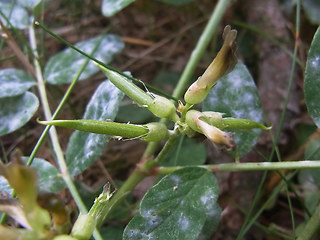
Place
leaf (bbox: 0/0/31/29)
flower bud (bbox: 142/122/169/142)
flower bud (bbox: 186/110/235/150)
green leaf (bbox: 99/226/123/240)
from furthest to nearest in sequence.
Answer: leaf (bbox: 0/0/31/29), green leaf (bbox: 99/226/123/240), flower bud (bbox: 142/122/169/142), flower bud (bbox: 186/110/235/150)

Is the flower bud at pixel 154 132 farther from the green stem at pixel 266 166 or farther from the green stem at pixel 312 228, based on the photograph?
the green stem at pixel 312 228

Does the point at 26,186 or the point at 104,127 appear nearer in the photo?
the point at 26,186

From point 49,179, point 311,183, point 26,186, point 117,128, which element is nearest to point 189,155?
point 311,183

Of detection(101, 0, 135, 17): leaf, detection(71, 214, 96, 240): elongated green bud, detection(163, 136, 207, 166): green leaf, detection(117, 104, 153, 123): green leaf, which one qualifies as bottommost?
detection(163, 136, 207, 166): green leaf

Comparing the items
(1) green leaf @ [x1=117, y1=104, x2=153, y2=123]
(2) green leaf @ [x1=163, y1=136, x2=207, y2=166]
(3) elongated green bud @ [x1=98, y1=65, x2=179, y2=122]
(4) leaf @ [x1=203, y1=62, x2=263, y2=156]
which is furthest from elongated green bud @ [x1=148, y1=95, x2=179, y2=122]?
(1) green leaf @ [x1=117, y1=104, x2=153, y2=123]

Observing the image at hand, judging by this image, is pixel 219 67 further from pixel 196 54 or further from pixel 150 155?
pixel 196 54

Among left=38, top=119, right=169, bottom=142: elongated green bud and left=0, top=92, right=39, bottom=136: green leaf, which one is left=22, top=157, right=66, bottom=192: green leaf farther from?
left=38, top=119, right=169, bottom=142: elongated green bud

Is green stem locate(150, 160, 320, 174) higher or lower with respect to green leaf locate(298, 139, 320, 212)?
higher

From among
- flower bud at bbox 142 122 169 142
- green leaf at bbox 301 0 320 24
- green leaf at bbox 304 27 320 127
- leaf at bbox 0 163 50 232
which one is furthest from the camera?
green leaf at bbox 301 0 320 24
